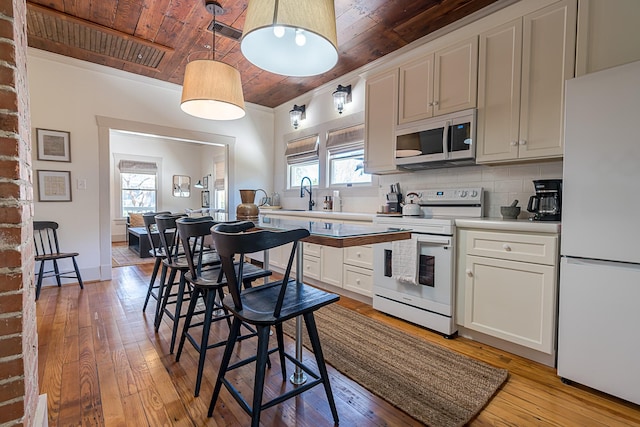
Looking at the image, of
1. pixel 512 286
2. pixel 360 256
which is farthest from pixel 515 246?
pixel 360 256

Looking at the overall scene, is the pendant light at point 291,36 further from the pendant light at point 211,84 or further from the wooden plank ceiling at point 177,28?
the wooden plank ceiling at point 177,28

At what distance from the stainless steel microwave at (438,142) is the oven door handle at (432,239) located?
71cm

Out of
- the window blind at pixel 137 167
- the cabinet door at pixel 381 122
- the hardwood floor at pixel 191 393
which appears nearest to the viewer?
the hardwood floor at pixel 191 393

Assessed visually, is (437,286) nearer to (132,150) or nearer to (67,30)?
(67,30)

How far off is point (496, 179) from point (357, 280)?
1629 millimetres

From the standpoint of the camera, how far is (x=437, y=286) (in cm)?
239

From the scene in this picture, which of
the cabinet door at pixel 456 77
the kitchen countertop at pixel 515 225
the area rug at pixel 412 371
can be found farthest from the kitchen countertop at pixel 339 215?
the cabinet door at pixel 456 77

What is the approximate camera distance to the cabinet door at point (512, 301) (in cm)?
189

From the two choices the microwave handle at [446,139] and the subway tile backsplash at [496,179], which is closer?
the subway tile backsplash at [496,179]

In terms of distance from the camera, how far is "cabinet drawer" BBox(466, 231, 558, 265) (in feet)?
6.17

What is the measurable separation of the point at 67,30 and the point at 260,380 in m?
3.88

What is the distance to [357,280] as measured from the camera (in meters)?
3.16

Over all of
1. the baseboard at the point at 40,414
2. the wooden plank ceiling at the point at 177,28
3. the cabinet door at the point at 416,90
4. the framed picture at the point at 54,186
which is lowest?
the baseboard at the point at 40,414

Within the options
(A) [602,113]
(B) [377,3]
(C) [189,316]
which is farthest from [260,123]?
(A) [602,113]
